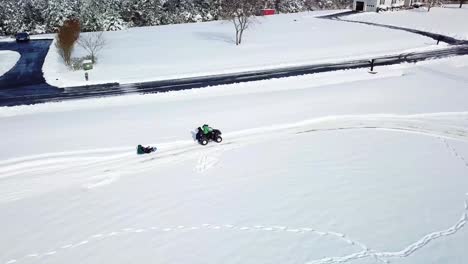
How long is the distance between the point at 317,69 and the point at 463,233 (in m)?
21.1

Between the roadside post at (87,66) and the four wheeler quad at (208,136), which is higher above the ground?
the roadside post at (87,66)

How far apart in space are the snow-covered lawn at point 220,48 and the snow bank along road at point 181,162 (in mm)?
11991

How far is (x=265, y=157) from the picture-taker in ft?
64.4

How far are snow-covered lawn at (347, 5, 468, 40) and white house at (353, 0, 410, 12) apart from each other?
1.56 m

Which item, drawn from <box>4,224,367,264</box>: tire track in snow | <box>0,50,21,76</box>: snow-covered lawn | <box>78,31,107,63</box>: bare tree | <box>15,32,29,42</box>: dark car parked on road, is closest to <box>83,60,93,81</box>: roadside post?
<box>78,31,107,63</box>: bare tree

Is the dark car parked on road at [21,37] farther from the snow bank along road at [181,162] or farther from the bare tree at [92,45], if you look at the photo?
the snow bank along road at [181,162]

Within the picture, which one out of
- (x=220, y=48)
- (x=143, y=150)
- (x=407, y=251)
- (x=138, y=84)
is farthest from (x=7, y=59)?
(x=407, y=251)

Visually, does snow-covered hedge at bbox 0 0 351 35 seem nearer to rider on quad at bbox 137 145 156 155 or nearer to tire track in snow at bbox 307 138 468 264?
rider on quad at bbox 137 145 156 155

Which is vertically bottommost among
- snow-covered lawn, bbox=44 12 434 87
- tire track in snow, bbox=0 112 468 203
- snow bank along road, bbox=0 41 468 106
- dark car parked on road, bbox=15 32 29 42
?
tire track in snow, bbox=0 112 468 203

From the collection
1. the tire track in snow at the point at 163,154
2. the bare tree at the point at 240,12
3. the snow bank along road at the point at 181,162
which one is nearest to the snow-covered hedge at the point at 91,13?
the bare tree at the point at 240,12

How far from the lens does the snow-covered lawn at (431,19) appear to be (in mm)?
47375

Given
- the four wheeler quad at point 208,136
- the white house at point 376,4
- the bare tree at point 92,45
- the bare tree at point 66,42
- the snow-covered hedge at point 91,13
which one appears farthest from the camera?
the white house at point 376,4

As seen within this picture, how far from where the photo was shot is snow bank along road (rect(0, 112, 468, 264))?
43.3 feet

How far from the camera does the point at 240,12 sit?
43.8m
